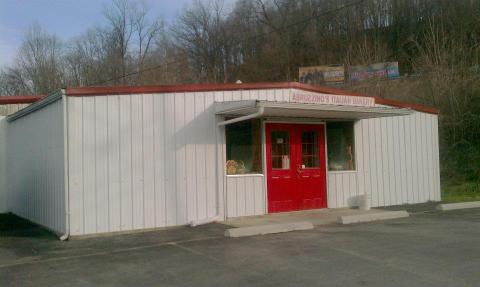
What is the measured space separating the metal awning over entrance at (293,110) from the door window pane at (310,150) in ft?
1.80

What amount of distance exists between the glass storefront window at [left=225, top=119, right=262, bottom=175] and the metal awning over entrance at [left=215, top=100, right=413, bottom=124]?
0.43 meters

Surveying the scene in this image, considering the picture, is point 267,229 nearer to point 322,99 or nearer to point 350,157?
point 322,99

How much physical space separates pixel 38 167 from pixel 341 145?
301 inches

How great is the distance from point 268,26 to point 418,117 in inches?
1685

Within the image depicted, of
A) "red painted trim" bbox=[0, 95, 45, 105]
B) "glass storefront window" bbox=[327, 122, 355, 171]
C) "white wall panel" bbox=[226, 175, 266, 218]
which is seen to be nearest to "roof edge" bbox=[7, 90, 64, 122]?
"red painted trim" bbox=[0, 95, 45, 105]

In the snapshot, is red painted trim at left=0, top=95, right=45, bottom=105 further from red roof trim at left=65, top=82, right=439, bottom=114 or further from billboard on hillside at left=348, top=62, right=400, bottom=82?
billboard on hillside at left=348, top=62, right=400, bottom=82

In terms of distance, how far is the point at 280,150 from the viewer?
1259cm

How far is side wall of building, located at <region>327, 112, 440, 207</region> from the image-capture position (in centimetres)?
1367

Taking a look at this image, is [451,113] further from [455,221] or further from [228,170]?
[228,170]

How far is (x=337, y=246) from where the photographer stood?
8.59 meters

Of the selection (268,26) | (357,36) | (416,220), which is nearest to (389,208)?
(416,220)

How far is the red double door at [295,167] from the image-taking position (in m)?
12.4

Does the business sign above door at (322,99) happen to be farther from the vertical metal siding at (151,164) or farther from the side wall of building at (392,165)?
the side wall of building at (392,165)

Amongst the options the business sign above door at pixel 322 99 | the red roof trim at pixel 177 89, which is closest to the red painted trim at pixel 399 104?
the red roof trim at pixel 177 89
